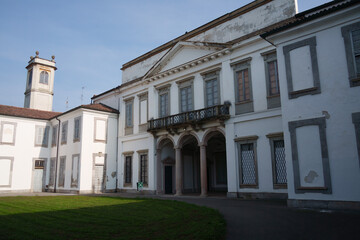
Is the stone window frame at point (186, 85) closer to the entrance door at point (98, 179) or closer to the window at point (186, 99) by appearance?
the window at point (186, 99)

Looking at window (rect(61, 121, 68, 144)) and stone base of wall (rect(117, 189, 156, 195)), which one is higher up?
window (rect(61, 121, 68, 144))

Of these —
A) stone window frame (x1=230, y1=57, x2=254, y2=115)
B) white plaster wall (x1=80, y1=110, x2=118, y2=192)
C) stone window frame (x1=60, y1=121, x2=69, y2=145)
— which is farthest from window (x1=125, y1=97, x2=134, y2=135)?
stone window frame (x1=230, y1=57, x2=254, y2=115)

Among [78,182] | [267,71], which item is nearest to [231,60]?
[267,71]

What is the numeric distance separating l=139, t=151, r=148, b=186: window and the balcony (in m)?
2.59

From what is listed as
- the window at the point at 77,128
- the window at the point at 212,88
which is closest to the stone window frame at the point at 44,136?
the window at the point at 77,128

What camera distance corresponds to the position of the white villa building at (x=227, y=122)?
11.5m

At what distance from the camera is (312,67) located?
12234 mm

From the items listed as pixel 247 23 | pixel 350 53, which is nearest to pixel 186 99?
pixel 247 23

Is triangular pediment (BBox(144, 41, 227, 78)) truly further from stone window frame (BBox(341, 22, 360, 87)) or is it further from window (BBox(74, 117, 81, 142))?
stone window frame (BBox(341, 22, 360, 87))

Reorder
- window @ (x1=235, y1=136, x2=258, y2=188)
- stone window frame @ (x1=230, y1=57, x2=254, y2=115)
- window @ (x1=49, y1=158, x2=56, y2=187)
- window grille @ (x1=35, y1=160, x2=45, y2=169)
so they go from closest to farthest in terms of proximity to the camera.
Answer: window @ (x1=235, y1=136, x2=258, y2=188) < stone window frame @ (x1=230, y1=57, x2=254, y2=115) < window @ (x1=49, y1=158, x2=56, y2=187) < window grille @ (x1=35, y1=160, x2=45, y2=169)

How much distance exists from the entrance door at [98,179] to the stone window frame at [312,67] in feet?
59.5

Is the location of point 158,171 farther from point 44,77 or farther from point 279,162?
point 44,77

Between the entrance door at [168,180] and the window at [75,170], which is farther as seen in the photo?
the window at [75,170]

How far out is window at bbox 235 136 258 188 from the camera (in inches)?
670
